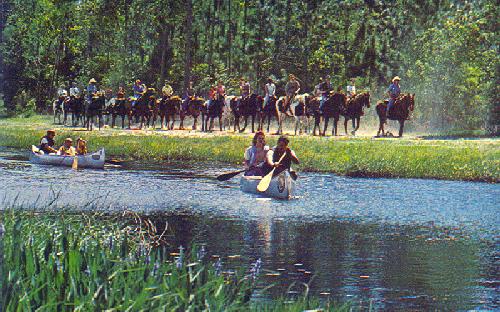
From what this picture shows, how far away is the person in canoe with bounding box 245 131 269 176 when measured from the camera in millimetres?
17198

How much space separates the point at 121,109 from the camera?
26062 mm

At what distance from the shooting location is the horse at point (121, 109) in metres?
25.3

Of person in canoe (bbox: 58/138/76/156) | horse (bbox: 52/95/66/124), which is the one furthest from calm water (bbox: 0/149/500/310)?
horse (bbox: 52/95/66/124)

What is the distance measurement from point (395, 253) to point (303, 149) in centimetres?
1106

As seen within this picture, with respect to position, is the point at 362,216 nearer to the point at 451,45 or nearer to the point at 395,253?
the point at 395,253

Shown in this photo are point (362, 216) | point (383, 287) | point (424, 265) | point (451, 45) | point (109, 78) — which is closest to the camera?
point (383, 287)

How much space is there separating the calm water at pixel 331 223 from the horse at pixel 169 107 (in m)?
5.59

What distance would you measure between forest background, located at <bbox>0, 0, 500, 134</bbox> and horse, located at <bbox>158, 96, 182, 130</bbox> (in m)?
1.15

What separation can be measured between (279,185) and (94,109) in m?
10.2

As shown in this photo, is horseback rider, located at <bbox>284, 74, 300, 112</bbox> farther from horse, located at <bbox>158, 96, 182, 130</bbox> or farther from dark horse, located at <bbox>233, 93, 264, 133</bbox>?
horse, located at <bbox>158, 96, 182, 130</bbox>

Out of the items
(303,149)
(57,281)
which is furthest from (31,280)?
(303,149)

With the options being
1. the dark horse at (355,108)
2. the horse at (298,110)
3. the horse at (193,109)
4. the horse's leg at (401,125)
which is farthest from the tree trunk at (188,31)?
the horse's leg at (401,125)

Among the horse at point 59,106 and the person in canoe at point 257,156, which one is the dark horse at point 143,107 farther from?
the person in canoe at point 257,156

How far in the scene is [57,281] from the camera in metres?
6.31
